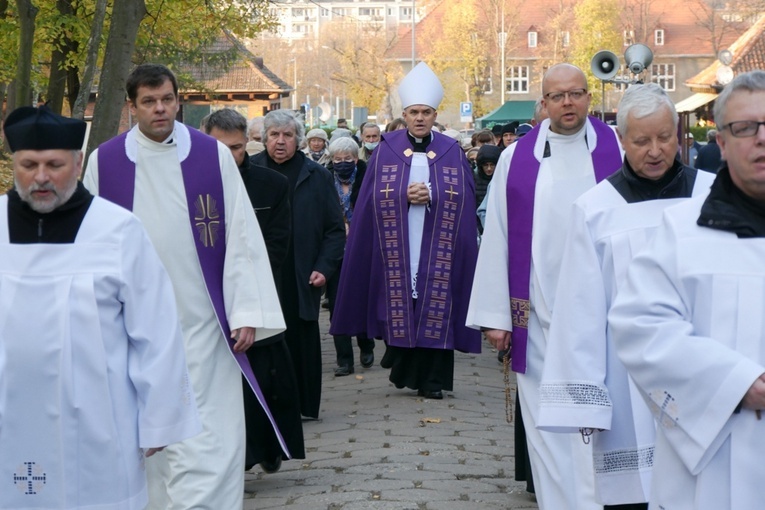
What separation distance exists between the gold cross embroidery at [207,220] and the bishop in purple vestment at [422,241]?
151 inches

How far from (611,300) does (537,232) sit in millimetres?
1639

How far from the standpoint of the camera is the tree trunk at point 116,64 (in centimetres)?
1355

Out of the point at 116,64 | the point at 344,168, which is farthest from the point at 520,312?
the point at 116,64

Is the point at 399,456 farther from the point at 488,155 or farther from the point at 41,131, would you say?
the point at 488,155

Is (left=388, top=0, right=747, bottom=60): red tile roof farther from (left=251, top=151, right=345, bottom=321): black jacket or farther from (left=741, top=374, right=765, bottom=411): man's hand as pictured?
(left=741, top=374, right=765, bottom=411): man's hand

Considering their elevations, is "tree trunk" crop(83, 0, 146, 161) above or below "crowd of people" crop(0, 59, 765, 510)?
above

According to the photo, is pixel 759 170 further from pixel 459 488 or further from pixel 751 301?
pixel 459 488

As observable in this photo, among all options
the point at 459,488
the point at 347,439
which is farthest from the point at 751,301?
the point at 347,439

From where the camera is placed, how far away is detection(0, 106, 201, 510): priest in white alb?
457 cm

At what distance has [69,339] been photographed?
15.0 ft

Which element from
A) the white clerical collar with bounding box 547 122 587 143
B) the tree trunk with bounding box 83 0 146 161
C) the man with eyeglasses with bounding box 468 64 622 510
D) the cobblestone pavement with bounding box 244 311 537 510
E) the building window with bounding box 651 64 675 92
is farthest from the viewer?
the building window with bounding box 651 64 675 92

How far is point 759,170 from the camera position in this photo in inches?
139

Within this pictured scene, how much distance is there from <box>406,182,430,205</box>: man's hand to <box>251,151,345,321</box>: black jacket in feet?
1.74

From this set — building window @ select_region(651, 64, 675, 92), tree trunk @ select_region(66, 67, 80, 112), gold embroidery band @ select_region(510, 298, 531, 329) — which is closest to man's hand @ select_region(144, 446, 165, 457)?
gold embroidery band @ select_region(510, 298, 531, 329)
